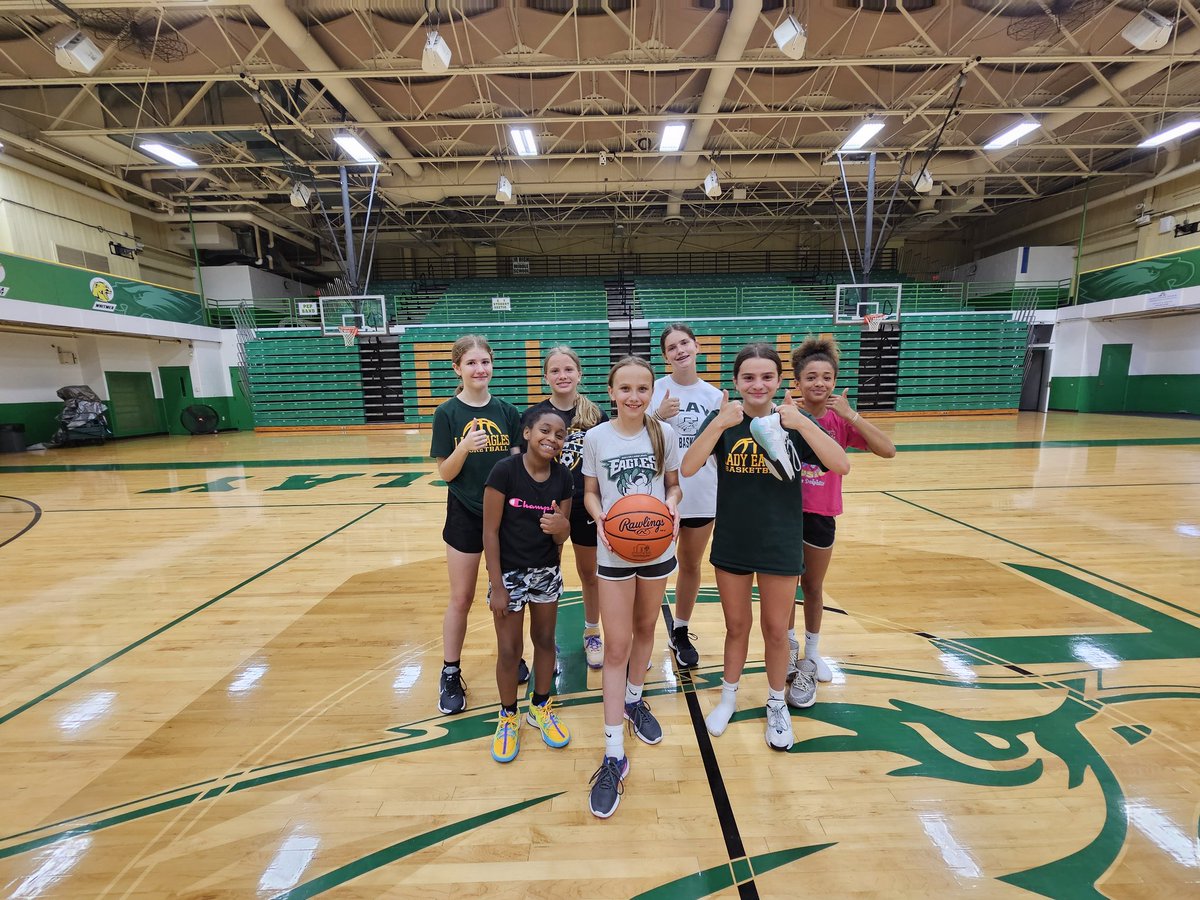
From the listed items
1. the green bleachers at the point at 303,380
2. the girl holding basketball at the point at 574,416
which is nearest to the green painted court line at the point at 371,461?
the green bleachers at the point at 303,380

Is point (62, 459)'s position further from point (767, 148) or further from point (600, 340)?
point (767, 148)

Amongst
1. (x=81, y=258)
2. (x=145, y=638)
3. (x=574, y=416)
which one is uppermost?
(x=81, y=258)

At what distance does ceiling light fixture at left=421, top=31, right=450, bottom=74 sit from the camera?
6.91m

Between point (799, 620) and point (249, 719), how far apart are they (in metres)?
2.90

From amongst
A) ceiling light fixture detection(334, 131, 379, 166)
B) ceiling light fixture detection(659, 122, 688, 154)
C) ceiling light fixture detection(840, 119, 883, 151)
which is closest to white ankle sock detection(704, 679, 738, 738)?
ceiling light fixture detection(659, 122, 688, 154)

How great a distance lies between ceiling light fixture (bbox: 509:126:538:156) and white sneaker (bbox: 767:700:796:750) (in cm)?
1036

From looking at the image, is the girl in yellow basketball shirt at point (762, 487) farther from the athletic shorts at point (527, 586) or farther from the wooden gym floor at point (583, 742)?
the athletic shorts at point (527, 586)

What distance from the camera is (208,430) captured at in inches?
588

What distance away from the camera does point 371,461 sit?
932cm

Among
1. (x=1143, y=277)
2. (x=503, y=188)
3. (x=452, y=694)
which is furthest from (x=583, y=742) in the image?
(x=1143, y=277)

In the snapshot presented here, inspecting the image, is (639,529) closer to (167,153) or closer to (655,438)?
(655,438)

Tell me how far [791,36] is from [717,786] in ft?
28.5

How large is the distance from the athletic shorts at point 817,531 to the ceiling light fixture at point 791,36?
7.61m

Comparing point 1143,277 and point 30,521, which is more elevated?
point 1143,277
